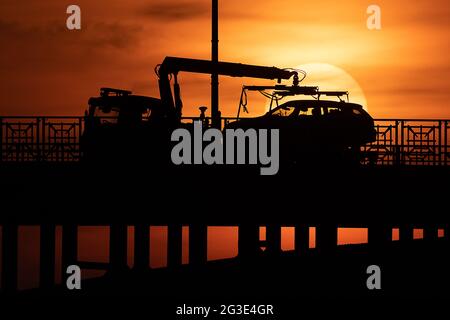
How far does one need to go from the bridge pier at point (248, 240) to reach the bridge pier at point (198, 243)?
3.68 feet

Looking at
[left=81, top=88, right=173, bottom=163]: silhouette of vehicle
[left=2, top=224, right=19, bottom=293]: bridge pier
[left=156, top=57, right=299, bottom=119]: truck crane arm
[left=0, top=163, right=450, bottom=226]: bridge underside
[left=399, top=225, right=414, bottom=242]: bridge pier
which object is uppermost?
[left=156, top=57, right=299, bottom=119]: truck crane arm

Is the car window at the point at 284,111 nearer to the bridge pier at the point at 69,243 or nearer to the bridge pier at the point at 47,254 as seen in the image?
the bridge pier at the point at 69,243

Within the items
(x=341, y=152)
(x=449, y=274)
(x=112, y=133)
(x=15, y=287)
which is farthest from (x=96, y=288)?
(x=449, y=274)

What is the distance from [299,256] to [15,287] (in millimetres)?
9654

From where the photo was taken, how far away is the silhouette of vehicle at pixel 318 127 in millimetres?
37625

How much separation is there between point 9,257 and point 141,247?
13.4 ft

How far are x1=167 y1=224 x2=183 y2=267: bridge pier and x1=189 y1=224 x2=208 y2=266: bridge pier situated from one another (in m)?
0.62

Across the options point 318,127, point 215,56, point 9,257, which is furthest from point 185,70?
Result: point 9,257

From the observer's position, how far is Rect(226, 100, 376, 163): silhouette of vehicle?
3762 cm

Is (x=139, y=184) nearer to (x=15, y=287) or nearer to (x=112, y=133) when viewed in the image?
(x=112, y=133)

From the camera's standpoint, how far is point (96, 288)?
128 feet

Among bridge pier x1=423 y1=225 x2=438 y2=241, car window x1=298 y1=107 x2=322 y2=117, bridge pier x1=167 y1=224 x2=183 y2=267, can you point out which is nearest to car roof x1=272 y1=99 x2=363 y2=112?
A: car window x1=298 y1=107 x2=322 y2=117

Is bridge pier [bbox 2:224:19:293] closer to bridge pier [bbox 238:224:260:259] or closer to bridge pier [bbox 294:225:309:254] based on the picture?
bridge pier [bbox 238:224:260:259]

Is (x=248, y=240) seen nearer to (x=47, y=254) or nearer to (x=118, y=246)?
(x=118, y=246)
